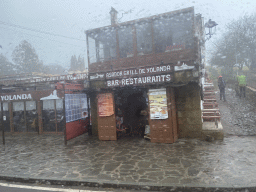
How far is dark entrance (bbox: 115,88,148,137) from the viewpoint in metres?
11.5

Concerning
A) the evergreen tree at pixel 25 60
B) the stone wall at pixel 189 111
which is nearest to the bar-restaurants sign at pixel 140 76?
the stone wall at pixel 189 111

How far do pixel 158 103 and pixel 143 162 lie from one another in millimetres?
3324

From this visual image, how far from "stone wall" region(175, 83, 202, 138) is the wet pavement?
0.54 meters

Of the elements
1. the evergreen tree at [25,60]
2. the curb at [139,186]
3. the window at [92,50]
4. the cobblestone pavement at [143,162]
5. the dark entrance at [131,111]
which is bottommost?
the curb at [139,186]

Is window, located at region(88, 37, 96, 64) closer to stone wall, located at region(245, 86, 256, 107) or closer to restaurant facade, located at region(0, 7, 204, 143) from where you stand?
restaurant facade, located at region(0, 7, 204, 143)

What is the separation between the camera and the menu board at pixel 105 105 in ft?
33.0

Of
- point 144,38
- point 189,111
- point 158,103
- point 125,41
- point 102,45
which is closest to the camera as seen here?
point 158,103

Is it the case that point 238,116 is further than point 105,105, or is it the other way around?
point 238,116

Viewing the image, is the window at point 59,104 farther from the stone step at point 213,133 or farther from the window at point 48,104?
the stone step at point 213,133

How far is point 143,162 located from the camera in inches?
261

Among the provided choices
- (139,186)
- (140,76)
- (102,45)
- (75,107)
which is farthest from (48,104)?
(139,186)

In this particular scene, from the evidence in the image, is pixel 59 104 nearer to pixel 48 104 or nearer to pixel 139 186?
pixel 48 104

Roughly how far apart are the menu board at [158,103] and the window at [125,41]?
3.33 metres

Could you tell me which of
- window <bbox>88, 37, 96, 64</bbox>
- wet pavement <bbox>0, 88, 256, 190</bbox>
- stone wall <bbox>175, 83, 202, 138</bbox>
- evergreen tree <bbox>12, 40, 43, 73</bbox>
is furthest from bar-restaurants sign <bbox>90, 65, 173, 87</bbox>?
evergreen tree <bbox>12, 40, 43, 73</bbox>
